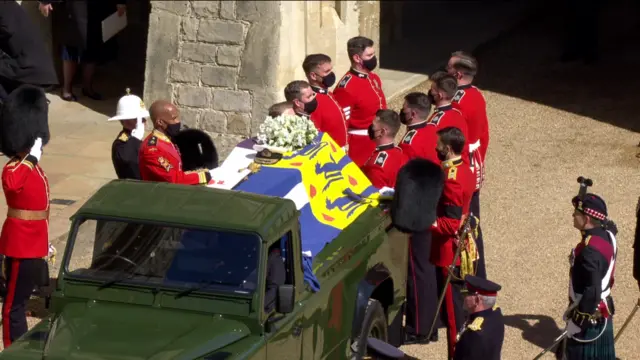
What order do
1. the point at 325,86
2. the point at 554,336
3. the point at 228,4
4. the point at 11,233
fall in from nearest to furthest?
the point at 11,233
the point at 554,336
the point at 325,86
the point at 228,4

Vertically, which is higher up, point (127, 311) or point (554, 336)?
point (127, 311)

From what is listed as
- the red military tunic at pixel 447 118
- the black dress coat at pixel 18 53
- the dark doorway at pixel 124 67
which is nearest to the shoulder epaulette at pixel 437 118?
the red military tunic at pixel 447 118

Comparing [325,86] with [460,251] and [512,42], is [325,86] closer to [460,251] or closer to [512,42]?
[460,251]

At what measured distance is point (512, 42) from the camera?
1648 centimetres

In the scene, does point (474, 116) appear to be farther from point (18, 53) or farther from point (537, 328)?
point (18, 53)

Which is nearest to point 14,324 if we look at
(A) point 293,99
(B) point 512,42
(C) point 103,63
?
(A) point 293,99

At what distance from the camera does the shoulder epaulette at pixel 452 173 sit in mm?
8391

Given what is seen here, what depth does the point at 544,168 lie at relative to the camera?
1229 cm

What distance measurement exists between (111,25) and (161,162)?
6.31 m

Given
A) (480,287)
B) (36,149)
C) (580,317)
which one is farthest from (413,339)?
(36,149)

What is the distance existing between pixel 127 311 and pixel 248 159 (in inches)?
83.6

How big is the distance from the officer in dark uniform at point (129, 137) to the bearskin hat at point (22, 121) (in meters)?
0.60

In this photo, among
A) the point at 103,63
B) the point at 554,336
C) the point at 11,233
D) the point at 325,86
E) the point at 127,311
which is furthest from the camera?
the point at 103,63

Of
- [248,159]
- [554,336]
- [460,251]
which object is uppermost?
[248,159]
